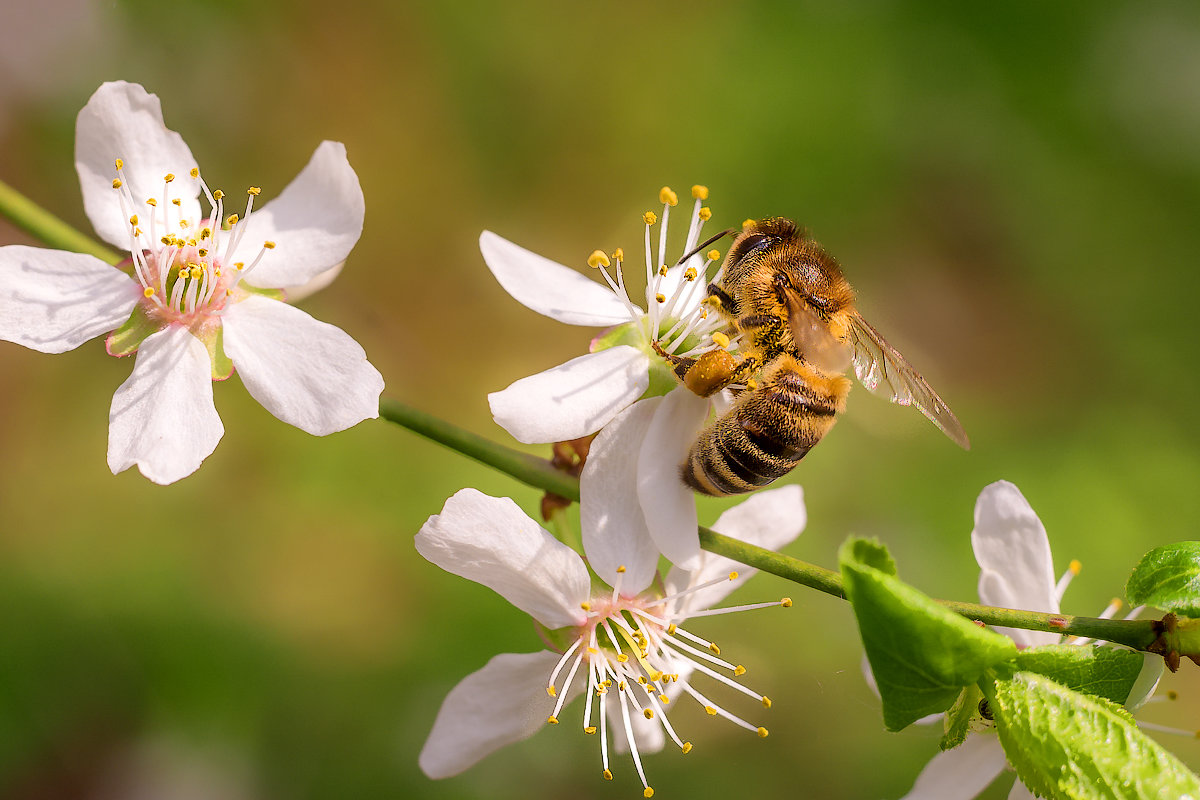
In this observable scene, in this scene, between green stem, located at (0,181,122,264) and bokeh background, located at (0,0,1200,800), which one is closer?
green stem, located at (0,181,122,264)

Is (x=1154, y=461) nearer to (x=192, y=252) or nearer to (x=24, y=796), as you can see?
(x=192, y=252)

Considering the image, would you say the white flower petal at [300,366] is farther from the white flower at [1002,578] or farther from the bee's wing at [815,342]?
the white flower at [1002,578]

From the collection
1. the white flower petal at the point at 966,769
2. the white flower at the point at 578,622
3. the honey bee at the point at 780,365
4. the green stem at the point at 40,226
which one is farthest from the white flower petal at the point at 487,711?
the green stem at the point at 40,226

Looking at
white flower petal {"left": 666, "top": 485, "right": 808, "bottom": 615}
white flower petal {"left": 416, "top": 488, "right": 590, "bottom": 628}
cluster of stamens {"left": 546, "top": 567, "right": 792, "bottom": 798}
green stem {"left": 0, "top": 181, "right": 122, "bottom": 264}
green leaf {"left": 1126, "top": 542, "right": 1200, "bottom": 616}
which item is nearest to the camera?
green leaf {"left": 1126, "top": 542, "right": 1200, "bottom": 616}

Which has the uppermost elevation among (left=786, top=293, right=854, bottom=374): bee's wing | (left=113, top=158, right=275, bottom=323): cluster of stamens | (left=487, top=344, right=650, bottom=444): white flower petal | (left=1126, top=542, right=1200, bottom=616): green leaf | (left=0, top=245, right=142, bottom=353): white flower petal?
(left=786, top=293, right=854, bottom=374): bee's wing

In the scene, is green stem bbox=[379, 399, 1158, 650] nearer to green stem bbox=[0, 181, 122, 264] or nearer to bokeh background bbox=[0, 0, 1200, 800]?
green stem bbox=[0, 181, 122, 264]

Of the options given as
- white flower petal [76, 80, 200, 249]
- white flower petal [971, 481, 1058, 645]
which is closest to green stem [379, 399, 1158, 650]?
white flower petal [971, 481, 1058, 645]
